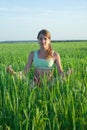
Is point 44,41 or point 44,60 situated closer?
point 44,41

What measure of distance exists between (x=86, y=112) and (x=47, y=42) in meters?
1.70

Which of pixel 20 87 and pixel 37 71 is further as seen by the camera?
pixel 37 71

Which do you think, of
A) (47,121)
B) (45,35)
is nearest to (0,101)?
(47,121)

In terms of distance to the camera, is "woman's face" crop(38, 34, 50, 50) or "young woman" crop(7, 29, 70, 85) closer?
"woman's face" crop(38, 34, 50, 50)

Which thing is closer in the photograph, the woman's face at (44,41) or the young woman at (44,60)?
the woman's face at (44,41)

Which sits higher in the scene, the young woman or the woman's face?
the woman's face

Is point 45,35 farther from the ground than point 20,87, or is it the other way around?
point 45,35

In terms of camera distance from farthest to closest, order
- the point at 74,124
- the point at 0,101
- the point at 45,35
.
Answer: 1. the point at 45,35
2. the point at 0,101
3. the point at 74,124

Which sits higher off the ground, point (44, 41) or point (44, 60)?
point (44, 41)

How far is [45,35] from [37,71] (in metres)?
0.48

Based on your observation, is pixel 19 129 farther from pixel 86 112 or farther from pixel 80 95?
pixel 80 95

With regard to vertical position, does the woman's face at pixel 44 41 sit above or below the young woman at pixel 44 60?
above

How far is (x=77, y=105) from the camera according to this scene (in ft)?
9.86

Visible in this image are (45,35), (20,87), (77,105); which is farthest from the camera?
(45,35)
